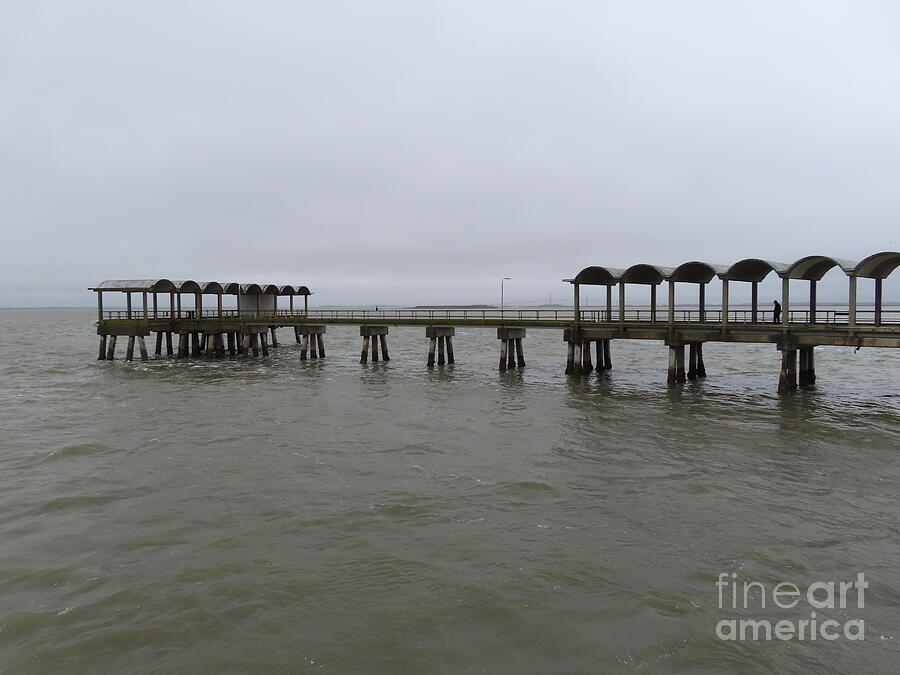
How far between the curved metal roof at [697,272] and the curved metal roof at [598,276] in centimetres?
344

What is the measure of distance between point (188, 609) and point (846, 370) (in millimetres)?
44066

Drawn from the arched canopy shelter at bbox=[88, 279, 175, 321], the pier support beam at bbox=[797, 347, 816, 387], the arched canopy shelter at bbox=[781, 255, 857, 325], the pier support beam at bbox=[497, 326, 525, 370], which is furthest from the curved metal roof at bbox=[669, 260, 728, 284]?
the arched canopy shelter at bbox=[88, 279, 175, 321]

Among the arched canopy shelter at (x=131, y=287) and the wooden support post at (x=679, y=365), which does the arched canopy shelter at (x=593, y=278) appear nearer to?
the wooden support post at (x=679, y=365)

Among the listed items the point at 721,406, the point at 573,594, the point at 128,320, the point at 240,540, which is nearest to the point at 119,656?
the point at 240,540

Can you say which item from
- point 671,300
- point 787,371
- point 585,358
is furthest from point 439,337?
point 787,371

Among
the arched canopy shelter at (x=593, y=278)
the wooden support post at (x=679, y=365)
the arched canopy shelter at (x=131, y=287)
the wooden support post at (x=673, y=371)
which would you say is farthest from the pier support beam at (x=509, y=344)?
the arched canopy shelter at (x=131, y=287)

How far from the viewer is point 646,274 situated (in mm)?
32812

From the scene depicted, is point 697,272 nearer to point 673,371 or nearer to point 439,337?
point 673,371

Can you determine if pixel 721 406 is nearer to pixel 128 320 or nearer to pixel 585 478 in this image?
pixel 585 478

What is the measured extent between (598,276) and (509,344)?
7.98m

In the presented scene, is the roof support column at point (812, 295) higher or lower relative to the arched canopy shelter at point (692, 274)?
lower

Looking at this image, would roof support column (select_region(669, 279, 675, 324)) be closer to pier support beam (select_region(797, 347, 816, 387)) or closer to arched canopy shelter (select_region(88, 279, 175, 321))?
pier support beam (select_region(797, 347, 816, 387))

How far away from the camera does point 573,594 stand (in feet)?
28.0

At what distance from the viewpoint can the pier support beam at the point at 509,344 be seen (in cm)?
3753
